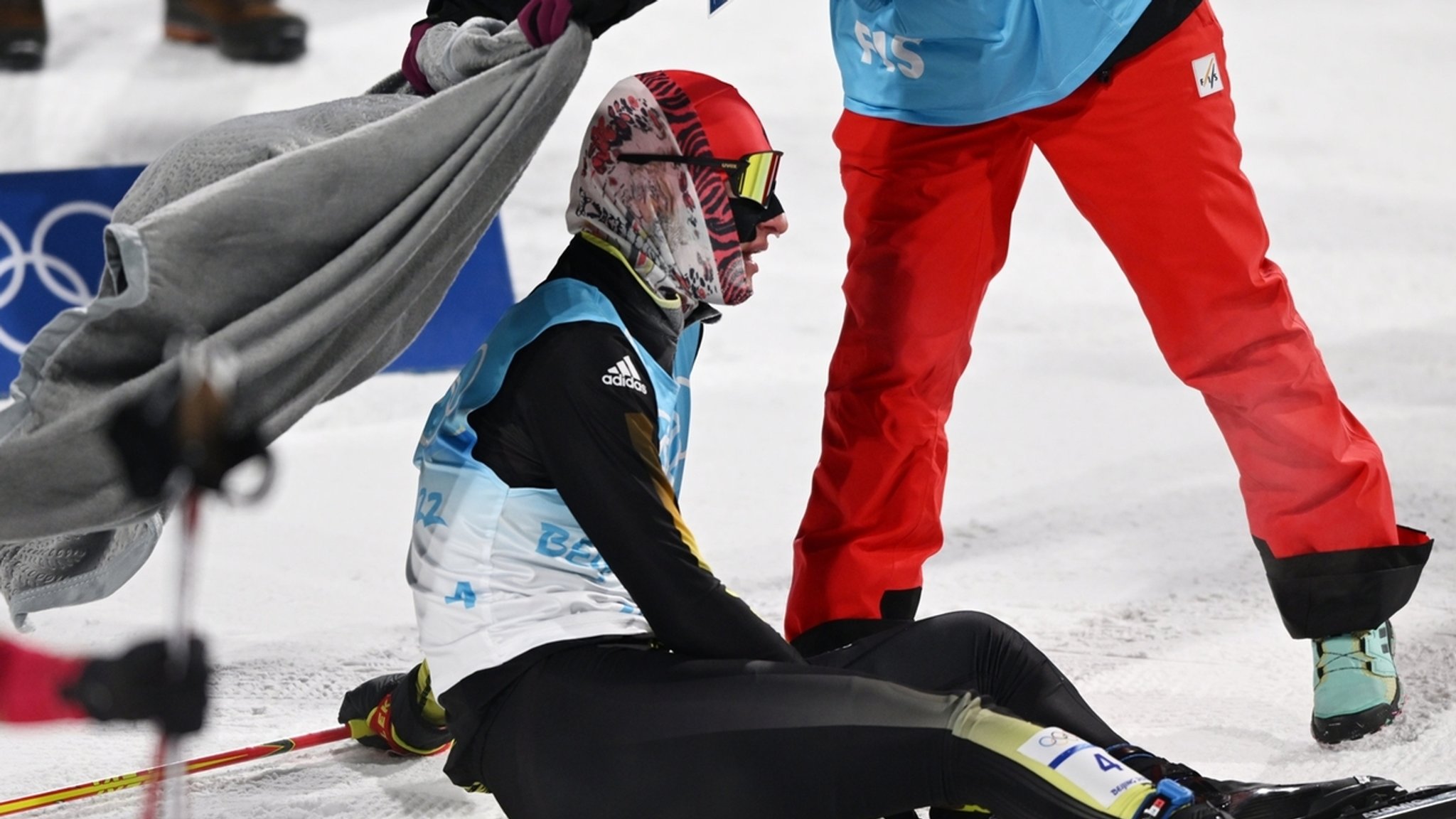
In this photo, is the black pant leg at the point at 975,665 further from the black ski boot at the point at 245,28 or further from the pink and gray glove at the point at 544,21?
the black ski boot at the point at 245,28

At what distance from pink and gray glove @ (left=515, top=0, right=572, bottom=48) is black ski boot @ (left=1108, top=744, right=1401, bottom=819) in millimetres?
1306

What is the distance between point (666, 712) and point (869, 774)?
10.8 inches

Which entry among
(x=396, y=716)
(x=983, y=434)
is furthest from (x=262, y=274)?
(x=983, y=434)

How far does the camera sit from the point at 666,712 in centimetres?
211

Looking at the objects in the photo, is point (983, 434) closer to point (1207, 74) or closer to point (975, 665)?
point (1207, 74)

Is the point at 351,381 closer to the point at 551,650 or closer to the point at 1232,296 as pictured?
the point at 551,650

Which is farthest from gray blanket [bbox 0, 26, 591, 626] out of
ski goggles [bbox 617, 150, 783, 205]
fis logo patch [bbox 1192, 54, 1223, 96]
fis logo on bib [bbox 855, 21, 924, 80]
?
fis logo patch [bbox 1192, 54, 1223, 96]

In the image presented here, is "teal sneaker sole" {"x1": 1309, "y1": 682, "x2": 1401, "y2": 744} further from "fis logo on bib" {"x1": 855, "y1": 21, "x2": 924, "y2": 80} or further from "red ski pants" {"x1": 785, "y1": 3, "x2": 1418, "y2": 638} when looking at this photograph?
"fis logo on bib" {"x1": 855, "y1": 21, "x2": 924, "y2": 80}

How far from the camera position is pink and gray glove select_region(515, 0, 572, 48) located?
223 cm

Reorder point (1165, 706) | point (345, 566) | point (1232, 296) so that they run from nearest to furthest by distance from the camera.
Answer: point (1232, 296)
point (1165, 706)
point (345, 566)

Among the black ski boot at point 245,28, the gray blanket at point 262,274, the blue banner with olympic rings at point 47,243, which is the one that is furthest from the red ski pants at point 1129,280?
the black ski boot at point 245,28

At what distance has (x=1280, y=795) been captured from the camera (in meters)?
2.39

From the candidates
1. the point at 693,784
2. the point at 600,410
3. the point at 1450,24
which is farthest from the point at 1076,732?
the point at 1450,24

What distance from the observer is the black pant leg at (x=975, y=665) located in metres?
2.48
